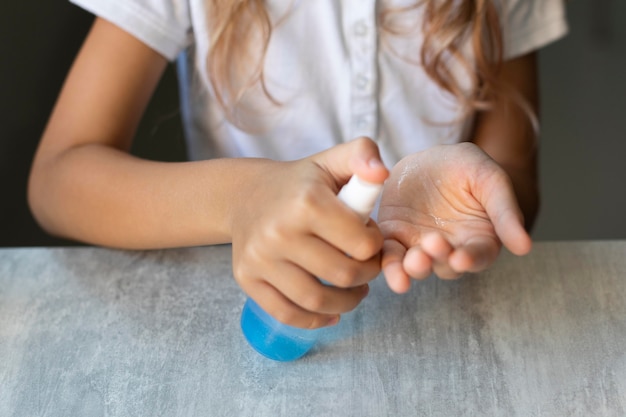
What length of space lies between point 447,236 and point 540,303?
5.3 inches

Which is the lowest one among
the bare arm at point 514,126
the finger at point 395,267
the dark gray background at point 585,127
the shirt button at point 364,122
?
the dark gray background at point 585,127

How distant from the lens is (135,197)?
691mm

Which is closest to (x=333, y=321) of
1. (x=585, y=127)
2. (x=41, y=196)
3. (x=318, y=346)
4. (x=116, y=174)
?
(x=318, y=346)

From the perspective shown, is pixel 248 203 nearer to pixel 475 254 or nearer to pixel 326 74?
pixel 475 254

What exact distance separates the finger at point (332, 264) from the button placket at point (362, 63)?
36cm

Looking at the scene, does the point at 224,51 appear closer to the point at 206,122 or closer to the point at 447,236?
the point at 206,122

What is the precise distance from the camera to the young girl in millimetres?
514

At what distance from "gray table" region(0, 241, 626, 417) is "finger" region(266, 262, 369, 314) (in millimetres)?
62

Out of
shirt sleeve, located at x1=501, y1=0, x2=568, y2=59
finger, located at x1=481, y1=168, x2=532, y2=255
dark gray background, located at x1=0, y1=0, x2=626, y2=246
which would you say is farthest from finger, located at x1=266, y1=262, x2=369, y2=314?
dark gray background, located at x1=0, y1=0, x2=626, y2=246

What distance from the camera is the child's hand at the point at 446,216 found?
482 mm

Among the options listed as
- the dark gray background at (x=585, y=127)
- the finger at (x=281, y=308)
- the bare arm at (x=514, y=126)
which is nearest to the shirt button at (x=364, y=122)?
the bare arm at (x=514, y=126)

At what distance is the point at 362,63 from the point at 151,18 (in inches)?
8.7

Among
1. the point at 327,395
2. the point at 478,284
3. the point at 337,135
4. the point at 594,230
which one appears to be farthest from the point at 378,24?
the point at 594,230

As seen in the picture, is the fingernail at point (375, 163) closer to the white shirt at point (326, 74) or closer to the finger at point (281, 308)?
the finger at point (281, 308)
